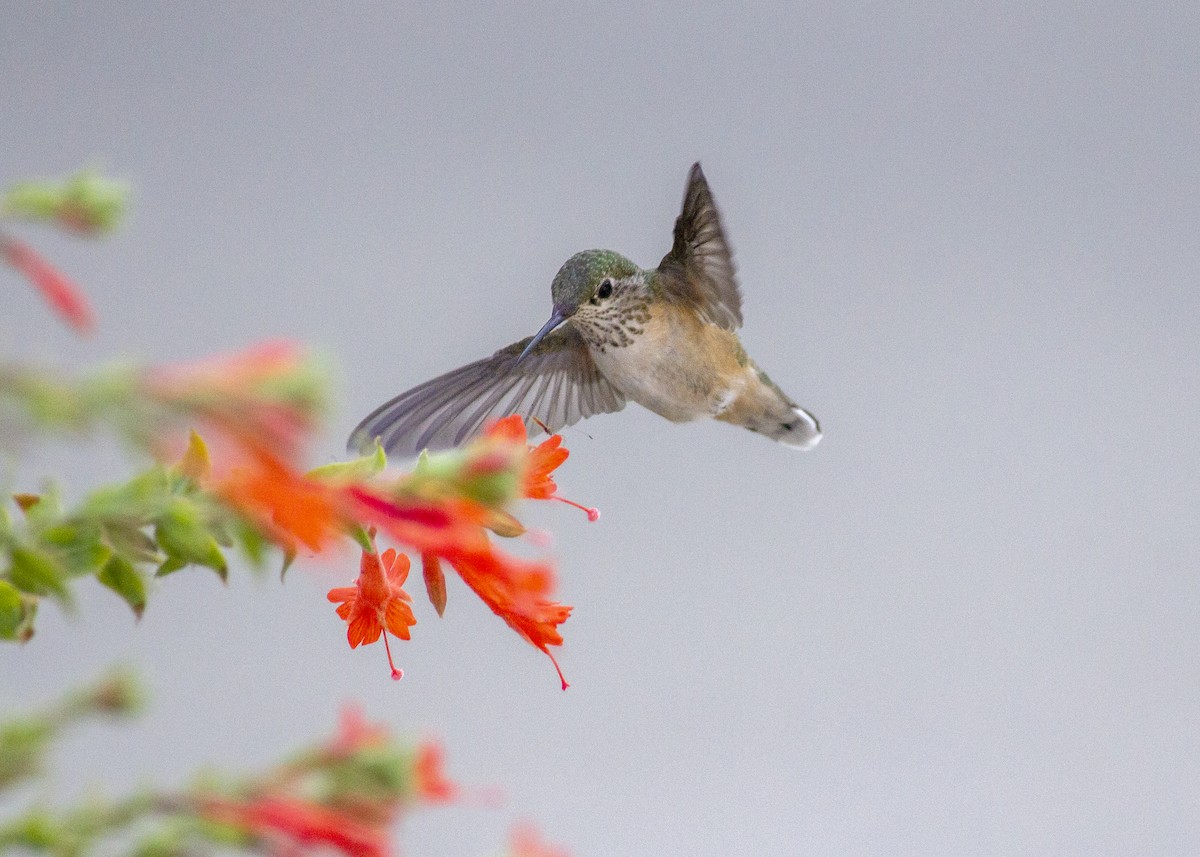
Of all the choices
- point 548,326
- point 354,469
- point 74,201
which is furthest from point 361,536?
point 548,326

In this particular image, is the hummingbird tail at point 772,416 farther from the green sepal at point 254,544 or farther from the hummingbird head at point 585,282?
the green sepal at point 254,544

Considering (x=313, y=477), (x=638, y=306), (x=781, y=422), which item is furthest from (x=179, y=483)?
(x=781, y=422)

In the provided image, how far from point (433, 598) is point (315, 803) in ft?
0.53

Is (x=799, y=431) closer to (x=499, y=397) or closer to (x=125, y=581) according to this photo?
(x=499, y=397)

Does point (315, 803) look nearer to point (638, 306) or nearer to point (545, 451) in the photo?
point (545, 451)

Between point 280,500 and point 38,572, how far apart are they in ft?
0.26

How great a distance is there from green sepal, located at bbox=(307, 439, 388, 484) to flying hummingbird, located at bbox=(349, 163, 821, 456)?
376 millimetres

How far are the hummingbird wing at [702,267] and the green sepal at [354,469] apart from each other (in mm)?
426

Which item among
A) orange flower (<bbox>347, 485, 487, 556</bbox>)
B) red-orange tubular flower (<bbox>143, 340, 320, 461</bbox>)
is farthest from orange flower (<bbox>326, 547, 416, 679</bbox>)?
red-orange tubular flower (<bbox>143, 340, 320, 461</bbox>)

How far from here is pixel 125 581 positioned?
0.25 metres

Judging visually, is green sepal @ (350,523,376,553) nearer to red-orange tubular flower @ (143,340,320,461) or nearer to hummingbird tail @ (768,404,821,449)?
red-orange tubular flower @ (143,340,320,461)

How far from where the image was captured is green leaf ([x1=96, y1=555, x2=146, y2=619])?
24 centimetres

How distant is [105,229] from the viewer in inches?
6.6

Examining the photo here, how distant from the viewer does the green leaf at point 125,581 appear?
0.80 feet
